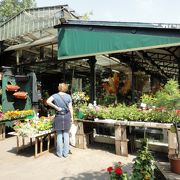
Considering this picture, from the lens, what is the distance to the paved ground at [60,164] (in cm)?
579

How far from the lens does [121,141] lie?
7.35 meters

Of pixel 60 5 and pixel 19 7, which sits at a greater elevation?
pixel 19 7

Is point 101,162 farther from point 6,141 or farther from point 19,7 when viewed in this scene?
point 19,7

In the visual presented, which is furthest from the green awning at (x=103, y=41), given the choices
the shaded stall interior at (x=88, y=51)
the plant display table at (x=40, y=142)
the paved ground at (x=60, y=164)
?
the paved ground at (x=60, y=164)

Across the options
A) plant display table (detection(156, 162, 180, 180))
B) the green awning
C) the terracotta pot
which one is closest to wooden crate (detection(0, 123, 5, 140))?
the green awning

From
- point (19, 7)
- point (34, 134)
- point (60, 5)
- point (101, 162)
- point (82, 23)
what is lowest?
point (101, 162)

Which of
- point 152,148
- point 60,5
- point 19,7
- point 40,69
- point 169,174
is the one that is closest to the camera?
point 169,174

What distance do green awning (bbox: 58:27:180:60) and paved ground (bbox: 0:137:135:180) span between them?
115 inches

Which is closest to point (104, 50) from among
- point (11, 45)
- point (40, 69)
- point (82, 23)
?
point (82, 23)

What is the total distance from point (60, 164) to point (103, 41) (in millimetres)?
3708

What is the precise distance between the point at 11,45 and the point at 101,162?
8.48m

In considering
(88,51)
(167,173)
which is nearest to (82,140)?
(88,51)

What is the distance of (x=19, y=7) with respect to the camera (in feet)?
132

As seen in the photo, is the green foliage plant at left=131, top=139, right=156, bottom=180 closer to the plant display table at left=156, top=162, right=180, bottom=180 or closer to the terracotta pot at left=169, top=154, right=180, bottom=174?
the plant display table at left=156, top=162, right=180, bottom=180
